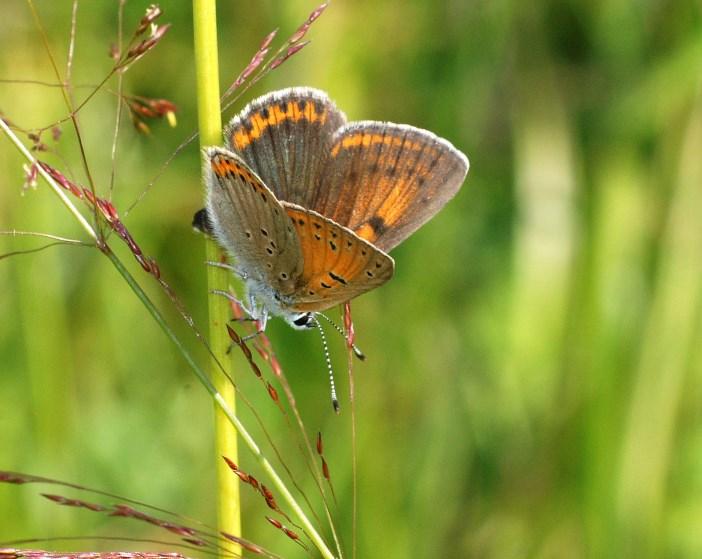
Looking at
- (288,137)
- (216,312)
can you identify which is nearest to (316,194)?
(288,137)

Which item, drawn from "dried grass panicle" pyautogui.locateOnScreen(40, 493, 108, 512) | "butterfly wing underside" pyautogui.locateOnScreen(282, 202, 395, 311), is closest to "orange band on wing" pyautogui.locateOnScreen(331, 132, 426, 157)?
"butterfly wing underside" pyautogui.locateOnScreen(282, 202, 395, 311)

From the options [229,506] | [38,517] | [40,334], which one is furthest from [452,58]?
[229,506]

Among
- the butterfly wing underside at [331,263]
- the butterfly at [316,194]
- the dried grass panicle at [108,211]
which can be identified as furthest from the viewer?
the butterfly at [316,194]

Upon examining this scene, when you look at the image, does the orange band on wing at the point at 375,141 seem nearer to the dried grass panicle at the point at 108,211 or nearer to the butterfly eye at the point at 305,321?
the butterfly eye at the point at 305,321

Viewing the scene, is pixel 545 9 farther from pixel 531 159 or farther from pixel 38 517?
pixel 38 517

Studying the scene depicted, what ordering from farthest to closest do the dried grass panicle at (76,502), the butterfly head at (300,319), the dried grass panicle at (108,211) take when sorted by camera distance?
1. the butterfly head at (300,319)
2. the dried grass panicle at (108,211)
3. the dried grass panicle at (76,502)

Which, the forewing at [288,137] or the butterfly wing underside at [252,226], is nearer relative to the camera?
the butterfly wing underside at [252,226]

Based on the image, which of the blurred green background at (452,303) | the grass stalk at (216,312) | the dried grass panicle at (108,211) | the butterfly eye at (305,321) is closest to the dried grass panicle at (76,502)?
the grass stalk at (216,312)
